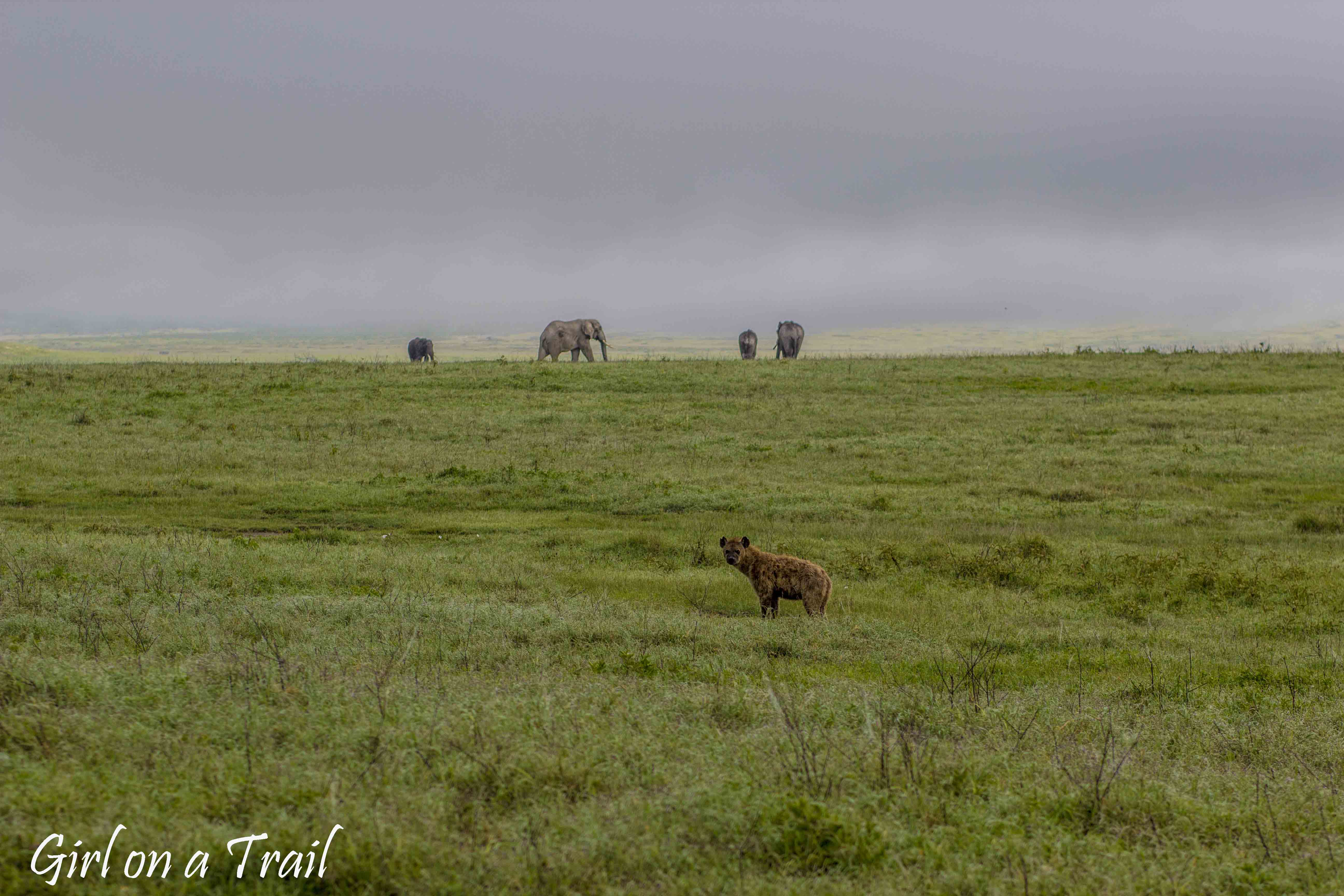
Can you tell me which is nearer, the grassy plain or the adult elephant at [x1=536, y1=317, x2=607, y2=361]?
the grassy plain

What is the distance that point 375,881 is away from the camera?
→ 4.62 metres

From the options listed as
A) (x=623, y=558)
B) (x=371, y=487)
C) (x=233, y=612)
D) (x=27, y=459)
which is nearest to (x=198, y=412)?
(x=27, y=459)

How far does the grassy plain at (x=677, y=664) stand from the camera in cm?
504

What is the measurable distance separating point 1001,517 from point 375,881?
17272 millimetres

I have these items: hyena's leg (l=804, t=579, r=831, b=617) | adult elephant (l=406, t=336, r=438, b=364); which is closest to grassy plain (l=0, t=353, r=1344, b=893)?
hyena's leg (l=804, t=579, r=831, b=617)

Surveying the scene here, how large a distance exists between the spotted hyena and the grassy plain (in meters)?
0.32

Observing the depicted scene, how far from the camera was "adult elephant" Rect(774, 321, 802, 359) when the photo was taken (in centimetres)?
6281

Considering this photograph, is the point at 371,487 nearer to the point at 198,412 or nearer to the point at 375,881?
the point at 198,412

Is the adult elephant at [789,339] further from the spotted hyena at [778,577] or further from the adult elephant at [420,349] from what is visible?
the spotted hyena at [778,577]

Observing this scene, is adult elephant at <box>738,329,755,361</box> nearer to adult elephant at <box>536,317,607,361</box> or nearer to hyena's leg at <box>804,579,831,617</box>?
adult elephant at <box>536,317,607,361</box>

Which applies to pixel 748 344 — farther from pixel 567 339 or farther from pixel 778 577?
pixel 778 577

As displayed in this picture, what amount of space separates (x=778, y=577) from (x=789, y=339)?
168ft

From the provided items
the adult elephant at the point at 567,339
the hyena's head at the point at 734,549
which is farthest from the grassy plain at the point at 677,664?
the adult elephant at the point at 567,339

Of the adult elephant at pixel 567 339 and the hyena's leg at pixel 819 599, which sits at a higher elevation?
the adult elephant at pixel 567 339
